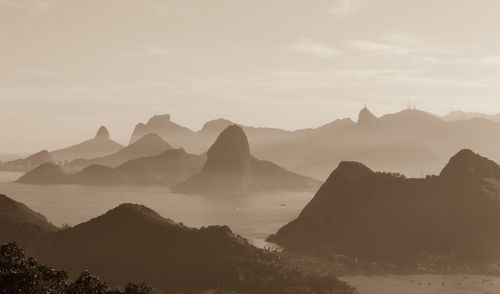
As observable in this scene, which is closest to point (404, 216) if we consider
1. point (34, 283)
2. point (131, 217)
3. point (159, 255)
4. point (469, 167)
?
point (469, 167)

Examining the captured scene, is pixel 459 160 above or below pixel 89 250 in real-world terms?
above

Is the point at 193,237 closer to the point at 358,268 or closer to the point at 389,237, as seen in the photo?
the point at 358,268

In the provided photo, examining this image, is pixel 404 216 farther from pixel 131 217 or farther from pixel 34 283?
pixel 34 283

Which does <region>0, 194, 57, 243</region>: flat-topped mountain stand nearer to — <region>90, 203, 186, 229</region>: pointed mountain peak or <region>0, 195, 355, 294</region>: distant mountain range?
<region>0, 195, 355, 294</region>: distant mountain range

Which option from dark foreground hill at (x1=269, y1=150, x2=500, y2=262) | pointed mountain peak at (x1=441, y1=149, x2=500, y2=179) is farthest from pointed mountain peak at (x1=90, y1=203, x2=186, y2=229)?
pointed mountain peak at (x1=441, y1=149, x2=500, y2=179)

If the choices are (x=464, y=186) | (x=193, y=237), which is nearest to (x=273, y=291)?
(x=193, y=237)

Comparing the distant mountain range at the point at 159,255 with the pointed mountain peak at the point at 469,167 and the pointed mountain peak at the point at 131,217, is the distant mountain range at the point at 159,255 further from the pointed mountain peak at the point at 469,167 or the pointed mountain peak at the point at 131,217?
the pointed mountain peak at the point at 469,167

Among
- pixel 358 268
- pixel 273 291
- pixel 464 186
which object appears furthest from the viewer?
pixel 464 186

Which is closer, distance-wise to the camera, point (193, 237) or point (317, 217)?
point (193, 237)
